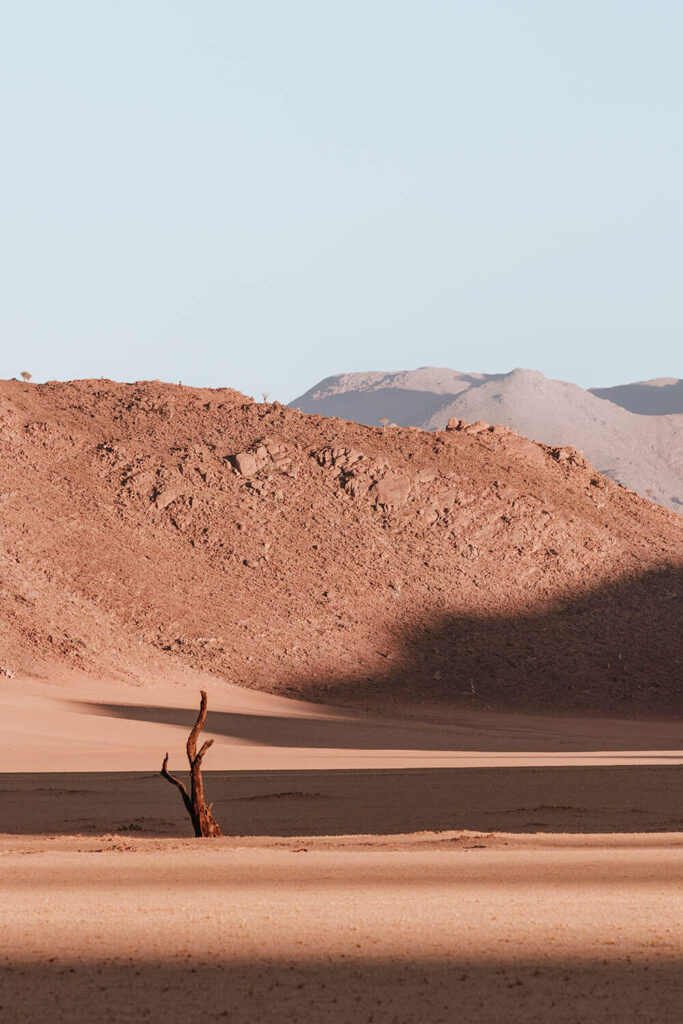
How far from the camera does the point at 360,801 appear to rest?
22.8 meters

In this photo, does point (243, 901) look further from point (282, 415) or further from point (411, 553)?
point (282, 415)

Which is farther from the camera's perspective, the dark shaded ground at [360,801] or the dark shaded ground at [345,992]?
the dark shaded ground at [360,801]

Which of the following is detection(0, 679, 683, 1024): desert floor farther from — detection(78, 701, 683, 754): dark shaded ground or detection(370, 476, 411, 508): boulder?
detection(370, 476, 411, 508): boulder

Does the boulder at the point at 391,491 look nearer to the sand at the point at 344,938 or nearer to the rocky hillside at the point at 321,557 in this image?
the rocky hillside at the point at 321,557

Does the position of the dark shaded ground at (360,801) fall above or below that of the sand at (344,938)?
below

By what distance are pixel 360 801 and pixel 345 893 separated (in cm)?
1135

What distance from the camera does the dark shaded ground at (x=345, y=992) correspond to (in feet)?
23.2

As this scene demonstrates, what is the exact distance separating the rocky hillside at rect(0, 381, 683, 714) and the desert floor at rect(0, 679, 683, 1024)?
67.9ft

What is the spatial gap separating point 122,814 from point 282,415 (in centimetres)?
4952

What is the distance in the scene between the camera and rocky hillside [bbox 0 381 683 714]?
5256cm

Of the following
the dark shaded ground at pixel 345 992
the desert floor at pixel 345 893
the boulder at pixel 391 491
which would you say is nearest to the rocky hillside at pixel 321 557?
the boulder at pixel 391 491

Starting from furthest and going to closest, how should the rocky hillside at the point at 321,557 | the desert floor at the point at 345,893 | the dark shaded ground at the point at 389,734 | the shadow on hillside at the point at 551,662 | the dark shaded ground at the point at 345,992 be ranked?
the shadow on hillside at the point at 551,662 → the rocky hillside at the point at 321,557 → the dark shaded ground at the point at 389,734 → the desert floor at the point at 345,893 → the dark shaded ground at the point at 345,992

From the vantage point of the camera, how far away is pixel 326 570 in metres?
58.8

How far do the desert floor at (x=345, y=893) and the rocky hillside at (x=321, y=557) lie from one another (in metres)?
20.7
